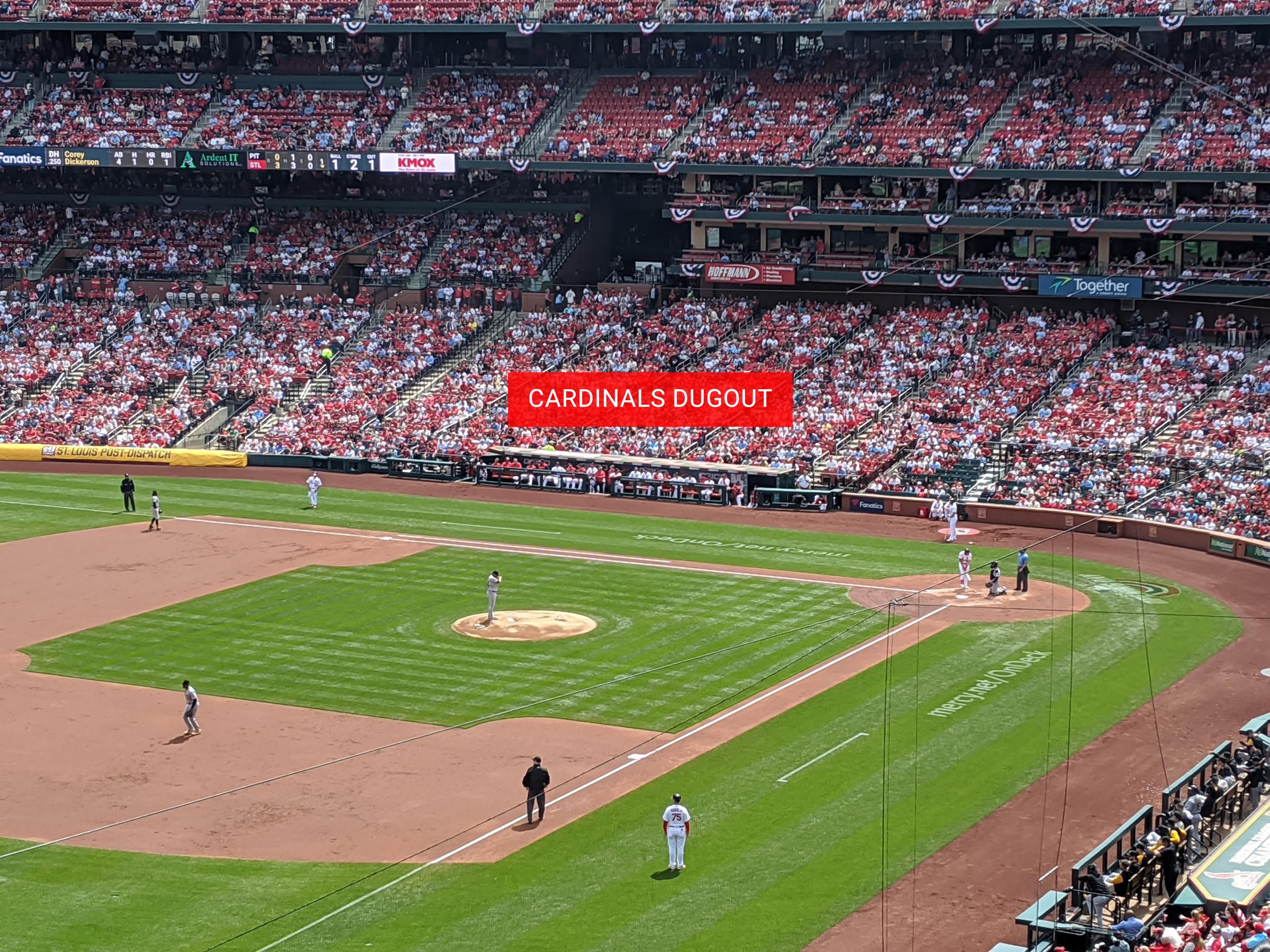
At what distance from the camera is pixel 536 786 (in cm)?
2544

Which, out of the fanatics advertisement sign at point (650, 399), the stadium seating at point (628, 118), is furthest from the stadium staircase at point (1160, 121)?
the stadium seating at point (628, 118)

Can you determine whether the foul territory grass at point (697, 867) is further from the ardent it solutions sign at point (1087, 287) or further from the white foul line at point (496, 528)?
the ardent it solutions sign at point (1087, 287)

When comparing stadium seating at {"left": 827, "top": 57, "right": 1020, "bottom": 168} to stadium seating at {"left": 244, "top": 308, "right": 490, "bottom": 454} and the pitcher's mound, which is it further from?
the pitcher's mound

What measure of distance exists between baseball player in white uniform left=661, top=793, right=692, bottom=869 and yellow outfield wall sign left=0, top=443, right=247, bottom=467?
38690 millimetres

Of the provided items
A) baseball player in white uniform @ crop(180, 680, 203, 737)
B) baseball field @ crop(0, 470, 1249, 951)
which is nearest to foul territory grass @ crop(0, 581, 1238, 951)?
baseball field @ crop(0, 470, 1249, 951)

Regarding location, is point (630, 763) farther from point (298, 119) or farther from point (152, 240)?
point (152, 240)

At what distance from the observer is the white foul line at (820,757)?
27484mm

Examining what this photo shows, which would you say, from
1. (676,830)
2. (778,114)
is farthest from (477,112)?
(676,830)

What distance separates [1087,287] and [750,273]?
1259cm

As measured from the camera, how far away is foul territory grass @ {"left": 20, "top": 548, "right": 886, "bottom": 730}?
3203 centimetres

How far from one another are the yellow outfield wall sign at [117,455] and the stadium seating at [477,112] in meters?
14.9

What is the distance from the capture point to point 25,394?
210 ft

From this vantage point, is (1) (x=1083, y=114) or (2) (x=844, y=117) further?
(2) (x=844, y=117)

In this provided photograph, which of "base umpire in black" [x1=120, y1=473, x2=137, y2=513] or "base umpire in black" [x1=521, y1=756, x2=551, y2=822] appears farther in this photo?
"base umpire in black" [x1=120, y1=473, x2=137, y2=513]
